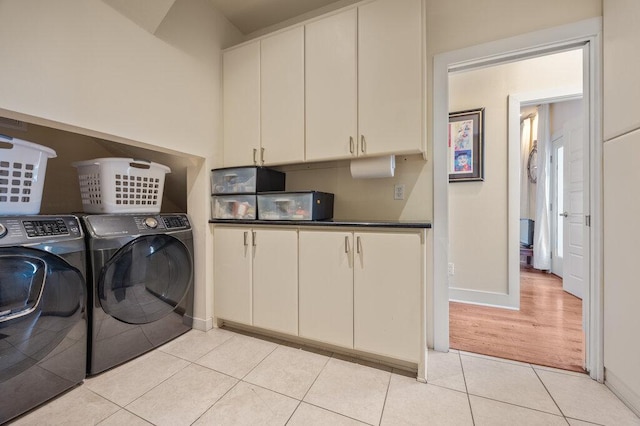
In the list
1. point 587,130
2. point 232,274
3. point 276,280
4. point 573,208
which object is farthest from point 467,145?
point 232,274

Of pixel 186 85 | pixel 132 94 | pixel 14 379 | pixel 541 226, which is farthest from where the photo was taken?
pixel 541 226

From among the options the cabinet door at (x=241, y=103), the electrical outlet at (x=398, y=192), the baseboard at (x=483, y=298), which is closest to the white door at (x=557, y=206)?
the baseboard at (x=483, y=298)

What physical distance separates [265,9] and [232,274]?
7.22 feet

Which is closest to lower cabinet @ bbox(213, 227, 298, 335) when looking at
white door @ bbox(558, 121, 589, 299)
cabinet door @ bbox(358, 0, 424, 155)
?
cabinet door @ bbox(358, 0, 424, 155)

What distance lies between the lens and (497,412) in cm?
125

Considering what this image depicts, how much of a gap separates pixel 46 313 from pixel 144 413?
68 cm

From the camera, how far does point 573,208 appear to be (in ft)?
10.7

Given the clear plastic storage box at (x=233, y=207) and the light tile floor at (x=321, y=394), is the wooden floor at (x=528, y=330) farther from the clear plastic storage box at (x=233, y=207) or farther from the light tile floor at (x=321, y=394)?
the clear plastic storage box at (x=233, y=207)

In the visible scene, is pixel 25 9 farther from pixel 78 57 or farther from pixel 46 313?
pixel 46 313

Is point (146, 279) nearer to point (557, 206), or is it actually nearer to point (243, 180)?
point (243, 180)

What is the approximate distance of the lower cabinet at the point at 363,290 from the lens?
4.83ft

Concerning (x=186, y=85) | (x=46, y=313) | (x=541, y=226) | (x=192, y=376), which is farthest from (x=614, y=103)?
(x=541, y=226)

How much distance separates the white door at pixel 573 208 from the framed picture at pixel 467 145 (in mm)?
1475

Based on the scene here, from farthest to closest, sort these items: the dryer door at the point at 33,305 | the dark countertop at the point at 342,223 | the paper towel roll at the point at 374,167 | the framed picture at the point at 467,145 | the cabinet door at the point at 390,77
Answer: the framed picture at the point at 467,145 → the paper towel roll at the point at 374,167 → the cabinet door at the point at 390,77 → the dark countertop at the point at 342,223 → the dryer door at the point at 33,305
